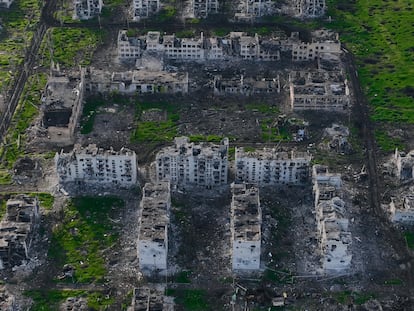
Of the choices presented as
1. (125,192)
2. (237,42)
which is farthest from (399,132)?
(125,192)

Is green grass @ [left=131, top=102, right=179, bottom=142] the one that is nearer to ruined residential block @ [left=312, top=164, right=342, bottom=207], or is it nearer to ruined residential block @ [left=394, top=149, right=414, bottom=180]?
ruined residential block @ [left=312, top=164, right=342, bottom=207]

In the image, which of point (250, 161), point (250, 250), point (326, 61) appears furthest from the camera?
point (326, 61)

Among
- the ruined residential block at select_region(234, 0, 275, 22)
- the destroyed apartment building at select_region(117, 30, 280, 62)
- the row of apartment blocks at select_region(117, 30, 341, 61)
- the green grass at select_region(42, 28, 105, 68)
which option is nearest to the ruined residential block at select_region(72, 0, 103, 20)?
the green grass at select_region(42, 28, 105, 68)

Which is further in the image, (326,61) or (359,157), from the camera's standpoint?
(326,61)

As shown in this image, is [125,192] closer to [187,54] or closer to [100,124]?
[100,124]

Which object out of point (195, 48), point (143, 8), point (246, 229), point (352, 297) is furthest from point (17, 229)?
point (143, 8)

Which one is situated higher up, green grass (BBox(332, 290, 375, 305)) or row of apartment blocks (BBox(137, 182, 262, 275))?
row of apartment blocks (BBox(137, 182, 262, 275))
